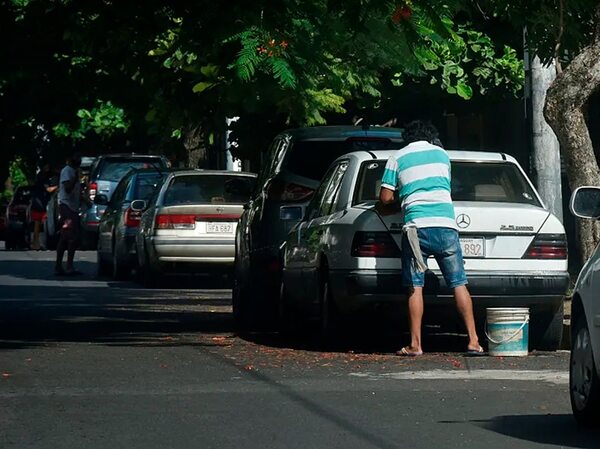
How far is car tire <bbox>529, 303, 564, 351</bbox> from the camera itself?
13578 millimetres

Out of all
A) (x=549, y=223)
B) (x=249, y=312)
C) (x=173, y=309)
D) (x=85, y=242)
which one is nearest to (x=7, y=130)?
(x=85, y=242)

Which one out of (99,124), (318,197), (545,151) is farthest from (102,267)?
(99,124)

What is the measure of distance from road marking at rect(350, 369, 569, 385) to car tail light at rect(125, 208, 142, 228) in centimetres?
1373

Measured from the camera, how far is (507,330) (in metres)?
13.1

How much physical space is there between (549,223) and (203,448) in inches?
215

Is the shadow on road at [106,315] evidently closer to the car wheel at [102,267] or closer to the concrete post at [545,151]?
the concrete post at [545,151]

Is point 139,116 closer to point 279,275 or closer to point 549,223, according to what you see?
point 279,275

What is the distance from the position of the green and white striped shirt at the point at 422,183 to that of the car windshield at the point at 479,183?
625 millimetres

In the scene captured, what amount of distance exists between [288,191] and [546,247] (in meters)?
3.08

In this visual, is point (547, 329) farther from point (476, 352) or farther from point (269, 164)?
point (269, 164)

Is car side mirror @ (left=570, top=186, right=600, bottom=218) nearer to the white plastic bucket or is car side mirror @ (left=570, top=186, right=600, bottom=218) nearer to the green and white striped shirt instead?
the green and white striped shirt

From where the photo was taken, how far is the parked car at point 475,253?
42.8 feet

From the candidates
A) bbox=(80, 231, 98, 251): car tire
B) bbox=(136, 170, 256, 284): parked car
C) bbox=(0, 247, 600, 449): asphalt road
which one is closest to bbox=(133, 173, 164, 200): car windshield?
bbox=(136, 170, 256, 284): parked car

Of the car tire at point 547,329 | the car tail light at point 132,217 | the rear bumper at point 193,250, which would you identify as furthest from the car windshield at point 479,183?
the car tail light at point 132,217
